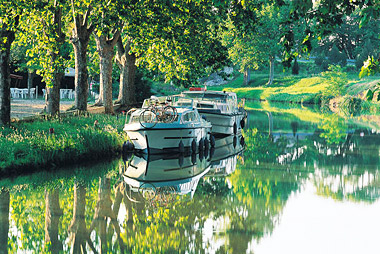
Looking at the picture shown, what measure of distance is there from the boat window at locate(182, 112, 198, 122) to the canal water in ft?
5.32

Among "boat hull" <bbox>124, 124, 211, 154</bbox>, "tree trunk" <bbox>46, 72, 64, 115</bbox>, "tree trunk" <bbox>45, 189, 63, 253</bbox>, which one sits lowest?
"tree trunk" <bbox>45, 189, 63, 253</bbox>

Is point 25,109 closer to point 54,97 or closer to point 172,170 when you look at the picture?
point 54,97

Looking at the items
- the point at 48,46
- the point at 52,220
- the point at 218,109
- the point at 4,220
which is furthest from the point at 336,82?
the point at 4,220

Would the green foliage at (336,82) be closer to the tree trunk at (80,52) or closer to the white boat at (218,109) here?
the white boat at (218,109)

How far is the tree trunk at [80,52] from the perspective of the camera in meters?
27.3

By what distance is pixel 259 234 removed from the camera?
444 inches

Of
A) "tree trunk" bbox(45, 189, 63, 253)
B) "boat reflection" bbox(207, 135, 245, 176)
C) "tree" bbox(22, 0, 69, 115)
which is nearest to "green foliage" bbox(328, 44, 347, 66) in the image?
"boat reflection" bbox(207, 135, 245, 176)

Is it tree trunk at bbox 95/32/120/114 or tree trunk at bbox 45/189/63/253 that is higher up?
tree trunk at bbox 95/32/120/114

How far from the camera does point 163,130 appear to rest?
2220 centimetres

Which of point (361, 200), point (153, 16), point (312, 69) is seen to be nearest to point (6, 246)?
point (361, 200)

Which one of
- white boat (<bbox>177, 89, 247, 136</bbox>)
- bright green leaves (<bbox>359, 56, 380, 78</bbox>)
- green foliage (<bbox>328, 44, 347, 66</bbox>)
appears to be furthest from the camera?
green foliage (<bbox>328, 44, 347, 66</bbox>)

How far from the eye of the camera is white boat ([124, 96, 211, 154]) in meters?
22.2

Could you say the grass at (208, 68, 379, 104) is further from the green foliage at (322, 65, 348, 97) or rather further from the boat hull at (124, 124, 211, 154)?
the boat hull at (124, 124, 211, 154)

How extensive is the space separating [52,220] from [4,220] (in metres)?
1.00
